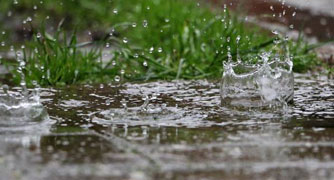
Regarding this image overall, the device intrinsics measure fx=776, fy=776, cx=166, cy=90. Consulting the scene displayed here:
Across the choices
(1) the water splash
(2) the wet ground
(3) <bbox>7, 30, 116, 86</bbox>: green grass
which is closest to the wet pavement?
(3) <bbox>7, 30, 116, 86</bbox>: green grass

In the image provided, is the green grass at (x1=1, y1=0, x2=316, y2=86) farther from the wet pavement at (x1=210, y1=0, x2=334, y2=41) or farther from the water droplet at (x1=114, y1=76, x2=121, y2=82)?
the wet pavement at (x1=210, y1=0, x2=334, y2=41)

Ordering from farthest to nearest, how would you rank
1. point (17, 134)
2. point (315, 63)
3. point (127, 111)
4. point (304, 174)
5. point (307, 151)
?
1. point (315, 63)
2. point (127, 111)
3. point (17, 134)
4. point (307, 151)
5. point (304, 174)

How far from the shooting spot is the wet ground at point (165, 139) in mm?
2445

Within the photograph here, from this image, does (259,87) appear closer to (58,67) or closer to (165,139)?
(165,139)

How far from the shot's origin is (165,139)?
2930mm

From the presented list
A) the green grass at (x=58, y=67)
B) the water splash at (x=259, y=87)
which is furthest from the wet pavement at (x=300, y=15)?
the water splash at (x=259, y=87)

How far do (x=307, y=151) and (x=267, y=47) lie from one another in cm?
307

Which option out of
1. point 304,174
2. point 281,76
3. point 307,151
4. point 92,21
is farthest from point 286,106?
point 92,21

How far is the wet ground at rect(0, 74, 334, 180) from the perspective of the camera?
2.45 m

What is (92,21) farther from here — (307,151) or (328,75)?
(307,151)

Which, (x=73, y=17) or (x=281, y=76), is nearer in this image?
(x=281, y=76)

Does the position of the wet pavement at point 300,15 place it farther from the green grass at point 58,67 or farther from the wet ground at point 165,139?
the wet ground at point 165,139

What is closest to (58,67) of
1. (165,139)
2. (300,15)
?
(165,139)

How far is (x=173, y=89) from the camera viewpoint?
4.43m
